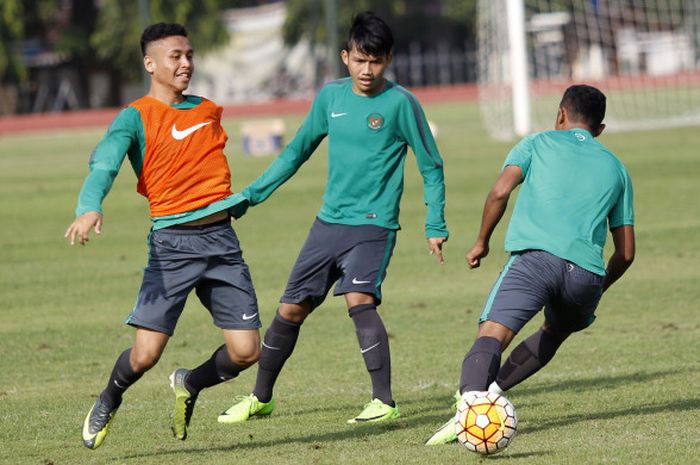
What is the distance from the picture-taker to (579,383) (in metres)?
8.28

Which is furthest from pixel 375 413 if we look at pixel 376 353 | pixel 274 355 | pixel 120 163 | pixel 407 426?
pixel 120 163

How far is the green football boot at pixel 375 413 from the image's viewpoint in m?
A: 7.24

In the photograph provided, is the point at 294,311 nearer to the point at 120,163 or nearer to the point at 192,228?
the point at 192,228

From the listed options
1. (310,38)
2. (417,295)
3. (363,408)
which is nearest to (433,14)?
(310,38)

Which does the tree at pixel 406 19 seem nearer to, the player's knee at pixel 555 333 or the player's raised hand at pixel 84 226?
the player's knee at pixel 555 333

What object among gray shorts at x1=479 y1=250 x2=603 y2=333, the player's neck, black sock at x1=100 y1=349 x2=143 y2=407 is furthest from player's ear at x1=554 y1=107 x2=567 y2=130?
black sock at x1=100 y1=349 x2=143 y2=407

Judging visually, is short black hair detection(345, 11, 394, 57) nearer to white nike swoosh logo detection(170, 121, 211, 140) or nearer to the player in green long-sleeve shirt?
the player in green long-sleeve shirt

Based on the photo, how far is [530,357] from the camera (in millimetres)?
7082

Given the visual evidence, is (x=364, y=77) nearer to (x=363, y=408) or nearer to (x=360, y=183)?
(x=360, y=183)

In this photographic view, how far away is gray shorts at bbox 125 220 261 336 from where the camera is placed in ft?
21.6

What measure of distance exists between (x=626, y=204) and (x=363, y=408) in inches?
80.0

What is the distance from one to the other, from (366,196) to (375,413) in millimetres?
1155

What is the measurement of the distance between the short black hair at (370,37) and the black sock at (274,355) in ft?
5.08

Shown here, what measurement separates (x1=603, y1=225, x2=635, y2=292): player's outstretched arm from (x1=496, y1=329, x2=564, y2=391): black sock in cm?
53
